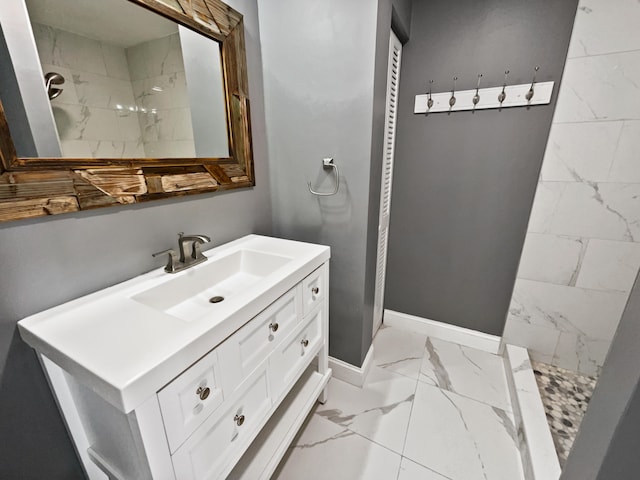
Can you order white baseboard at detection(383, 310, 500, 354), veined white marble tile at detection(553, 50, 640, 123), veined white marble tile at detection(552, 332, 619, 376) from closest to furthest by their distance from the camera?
veined white marble tile at detection(553, 50, 640, 123) → veined white marble tile at detection(552, 332, 619, 376) → white baseboard at detection(383, 310, 500, 354)

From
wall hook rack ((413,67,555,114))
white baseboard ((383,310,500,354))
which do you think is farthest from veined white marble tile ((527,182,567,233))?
white baseboard ((383,310,500,354))

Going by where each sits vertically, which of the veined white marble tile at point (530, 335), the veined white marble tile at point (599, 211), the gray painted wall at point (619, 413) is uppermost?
the veined white marble tile at point (599, 211)

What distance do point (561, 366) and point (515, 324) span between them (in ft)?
1.17

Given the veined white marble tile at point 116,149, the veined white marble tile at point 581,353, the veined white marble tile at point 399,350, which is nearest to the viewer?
the veined white marble tile at point 116,149

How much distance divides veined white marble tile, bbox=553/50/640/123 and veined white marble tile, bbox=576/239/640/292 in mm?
629

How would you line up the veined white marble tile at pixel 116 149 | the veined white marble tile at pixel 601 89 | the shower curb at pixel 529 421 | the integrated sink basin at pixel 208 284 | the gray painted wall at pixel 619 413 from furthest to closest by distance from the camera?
1. the veined white marble tile at pixel 601 89
2. the shower curb at pixel 529 421
3. the integrated sink basin at pixel 208 284
4. the veined white marble tile at pixel 116 149
5. the gray painted wall at pixel 619 413

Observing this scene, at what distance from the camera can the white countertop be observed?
54 cm

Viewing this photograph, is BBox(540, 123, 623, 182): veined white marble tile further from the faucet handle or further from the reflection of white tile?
the faucet handle

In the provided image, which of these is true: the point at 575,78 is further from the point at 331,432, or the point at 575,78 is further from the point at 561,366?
the point at 331,432

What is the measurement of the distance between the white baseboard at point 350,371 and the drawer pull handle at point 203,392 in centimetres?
107

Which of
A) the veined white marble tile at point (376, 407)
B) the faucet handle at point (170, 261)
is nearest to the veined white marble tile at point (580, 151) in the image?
the veined white marble tile at point (376, 407)

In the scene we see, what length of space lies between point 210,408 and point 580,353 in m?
2.06

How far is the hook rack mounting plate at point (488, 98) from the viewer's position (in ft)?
4.56

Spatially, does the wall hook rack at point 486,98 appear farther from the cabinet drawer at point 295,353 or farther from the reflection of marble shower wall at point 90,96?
the reflection of marble shower wall at point 90,96
